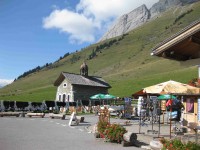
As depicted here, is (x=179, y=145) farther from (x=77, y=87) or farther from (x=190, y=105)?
(x=77, y=87)

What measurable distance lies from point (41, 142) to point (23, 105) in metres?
31.6

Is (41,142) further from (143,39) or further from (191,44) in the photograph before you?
(143,39)

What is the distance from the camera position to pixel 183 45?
11.0 m

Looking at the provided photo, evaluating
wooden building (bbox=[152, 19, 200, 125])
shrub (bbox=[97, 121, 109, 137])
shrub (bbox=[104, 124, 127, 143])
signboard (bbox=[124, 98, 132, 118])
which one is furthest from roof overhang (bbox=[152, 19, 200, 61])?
signboard (bbox=[124, 98, 132, 118])

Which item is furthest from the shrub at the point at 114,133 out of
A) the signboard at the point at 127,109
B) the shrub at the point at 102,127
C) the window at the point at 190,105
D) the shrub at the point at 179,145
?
the signboard at the point at 127,109

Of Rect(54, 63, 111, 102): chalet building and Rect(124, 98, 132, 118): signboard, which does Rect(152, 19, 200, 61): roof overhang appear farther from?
Rect(54, 63, 111, 102): chalet building

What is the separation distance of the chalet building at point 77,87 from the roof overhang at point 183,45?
4516cm

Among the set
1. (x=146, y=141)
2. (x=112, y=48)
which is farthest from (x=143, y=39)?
(x=146, y=141)

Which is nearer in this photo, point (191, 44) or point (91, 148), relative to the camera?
point (191, 44)

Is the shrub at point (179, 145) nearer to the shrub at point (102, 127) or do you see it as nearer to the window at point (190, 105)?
the shrub at point (102, 127)

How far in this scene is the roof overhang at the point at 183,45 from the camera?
401 inches

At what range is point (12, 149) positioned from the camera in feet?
39.2

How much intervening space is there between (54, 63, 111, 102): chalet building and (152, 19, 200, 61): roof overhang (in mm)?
45157

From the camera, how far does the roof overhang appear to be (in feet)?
33.4
